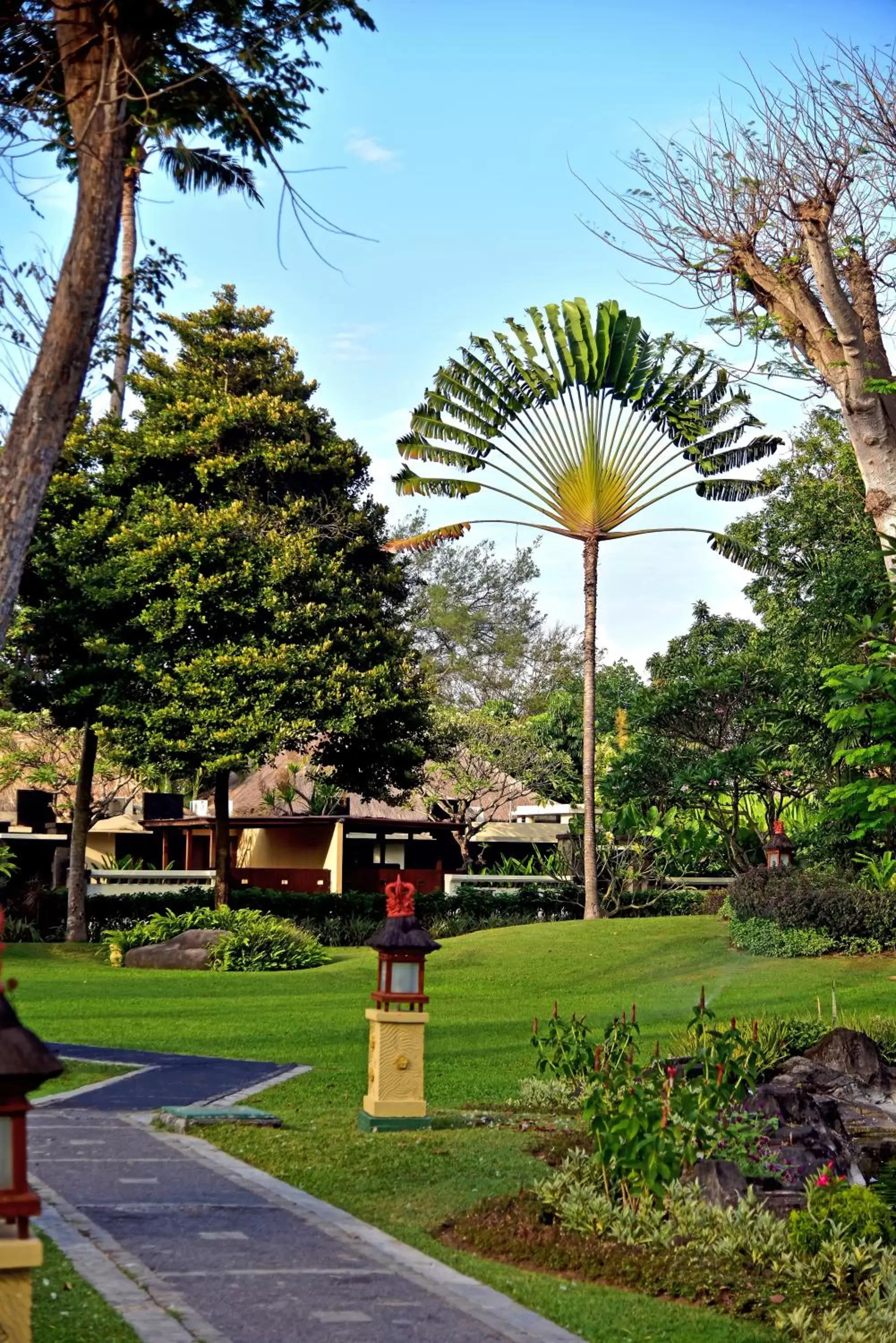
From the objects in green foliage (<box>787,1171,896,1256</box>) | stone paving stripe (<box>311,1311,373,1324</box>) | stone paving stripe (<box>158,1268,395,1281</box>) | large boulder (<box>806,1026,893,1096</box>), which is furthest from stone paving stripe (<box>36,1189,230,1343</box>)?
large boulder (<box>806,1026,893,1096</box>)

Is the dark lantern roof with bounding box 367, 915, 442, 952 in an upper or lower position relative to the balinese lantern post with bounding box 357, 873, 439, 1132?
upper

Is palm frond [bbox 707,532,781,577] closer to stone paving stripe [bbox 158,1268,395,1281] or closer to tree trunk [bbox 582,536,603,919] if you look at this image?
tree trunk [bbox 582,536,603,919]

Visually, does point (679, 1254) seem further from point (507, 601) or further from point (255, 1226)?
point (507, 601)

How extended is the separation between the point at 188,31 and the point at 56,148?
2121mm

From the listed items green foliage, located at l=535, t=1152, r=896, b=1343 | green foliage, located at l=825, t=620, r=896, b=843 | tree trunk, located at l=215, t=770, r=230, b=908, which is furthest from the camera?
tree trunk, located at l=215, t=770, r=230, b=908

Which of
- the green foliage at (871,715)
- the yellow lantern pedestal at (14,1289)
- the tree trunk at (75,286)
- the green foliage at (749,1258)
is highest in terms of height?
the tree trunk at (75,286)

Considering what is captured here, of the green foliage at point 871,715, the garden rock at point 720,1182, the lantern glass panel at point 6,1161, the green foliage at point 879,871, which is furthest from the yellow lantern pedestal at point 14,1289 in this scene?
the green foliage at point 879,871

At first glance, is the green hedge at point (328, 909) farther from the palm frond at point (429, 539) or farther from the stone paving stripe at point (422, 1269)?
the stone paving stripe at point (422, 1269)

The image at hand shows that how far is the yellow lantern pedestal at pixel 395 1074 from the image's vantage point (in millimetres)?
10148

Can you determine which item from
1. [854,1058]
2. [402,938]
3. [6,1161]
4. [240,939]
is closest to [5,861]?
[240,939]

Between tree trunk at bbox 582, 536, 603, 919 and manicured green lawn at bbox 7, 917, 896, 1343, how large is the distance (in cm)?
193

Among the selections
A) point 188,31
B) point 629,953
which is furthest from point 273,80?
point 629,953

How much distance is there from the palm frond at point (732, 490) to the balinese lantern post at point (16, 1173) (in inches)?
1099

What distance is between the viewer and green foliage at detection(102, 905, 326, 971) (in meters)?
25.6
